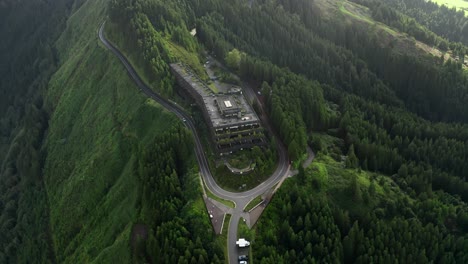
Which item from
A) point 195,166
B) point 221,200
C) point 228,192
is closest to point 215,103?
point 195,166

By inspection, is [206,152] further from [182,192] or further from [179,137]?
[182,192]

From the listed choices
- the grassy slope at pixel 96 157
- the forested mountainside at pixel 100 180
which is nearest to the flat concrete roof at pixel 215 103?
the forested mountainside at pixel 100 180

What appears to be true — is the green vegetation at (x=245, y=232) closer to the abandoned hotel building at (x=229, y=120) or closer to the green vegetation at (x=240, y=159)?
the green vegetation at (x=240, y=159)

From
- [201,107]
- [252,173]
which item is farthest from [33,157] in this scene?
[252,173]

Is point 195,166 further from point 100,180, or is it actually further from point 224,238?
point 100,180

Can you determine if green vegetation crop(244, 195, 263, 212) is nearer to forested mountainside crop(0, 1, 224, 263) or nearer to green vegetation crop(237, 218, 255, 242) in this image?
green vegetation crop(237, 218, 255, 242)

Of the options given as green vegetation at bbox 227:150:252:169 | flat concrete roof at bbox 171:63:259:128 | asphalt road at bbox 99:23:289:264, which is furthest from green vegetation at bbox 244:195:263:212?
flat concrete roof at bbox 171:63:259:128

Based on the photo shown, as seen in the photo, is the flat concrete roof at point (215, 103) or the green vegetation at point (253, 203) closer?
the green vegetation at point (253, 203)
